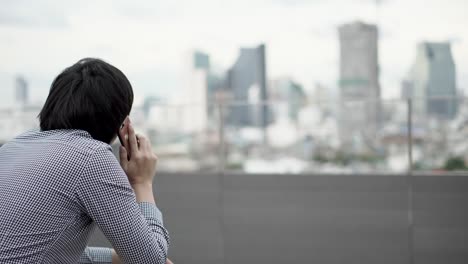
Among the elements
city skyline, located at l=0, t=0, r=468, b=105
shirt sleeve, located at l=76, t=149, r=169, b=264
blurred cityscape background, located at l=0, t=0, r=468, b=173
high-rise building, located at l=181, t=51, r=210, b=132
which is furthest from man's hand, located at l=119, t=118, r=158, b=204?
city skyline, located at l=0, t=0, r=468, b=105

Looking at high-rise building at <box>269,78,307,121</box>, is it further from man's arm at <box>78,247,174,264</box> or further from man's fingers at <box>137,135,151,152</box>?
man's fingers at <box>137,135,151,152</box>

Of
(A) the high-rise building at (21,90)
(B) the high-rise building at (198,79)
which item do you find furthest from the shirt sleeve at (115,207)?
(A) the high-rise building at (21,90)

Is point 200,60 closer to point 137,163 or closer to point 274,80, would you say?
point 274,80

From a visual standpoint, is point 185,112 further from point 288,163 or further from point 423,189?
point 423,189

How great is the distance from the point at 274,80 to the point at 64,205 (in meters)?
4.82

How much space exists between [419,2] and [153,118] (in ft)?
9.62

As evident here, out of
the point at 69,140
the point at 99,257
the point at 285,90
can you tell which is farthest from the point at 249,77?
the point at 69,140

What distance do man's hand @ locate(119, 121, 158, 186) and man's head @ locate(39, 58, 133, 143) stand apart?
46 millimetres

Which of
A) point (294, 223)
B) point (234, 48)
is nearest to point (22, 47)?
point (234, 48)

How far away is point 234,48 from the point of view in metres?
6.11

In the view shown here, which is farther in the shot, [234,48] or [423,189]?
[234,48]

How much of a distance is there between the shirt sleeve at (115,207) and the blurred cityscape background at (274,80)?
9.19 ft

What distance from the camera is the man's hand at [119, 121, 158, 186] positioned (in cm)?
106

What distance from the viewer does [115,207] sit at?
0.93m
